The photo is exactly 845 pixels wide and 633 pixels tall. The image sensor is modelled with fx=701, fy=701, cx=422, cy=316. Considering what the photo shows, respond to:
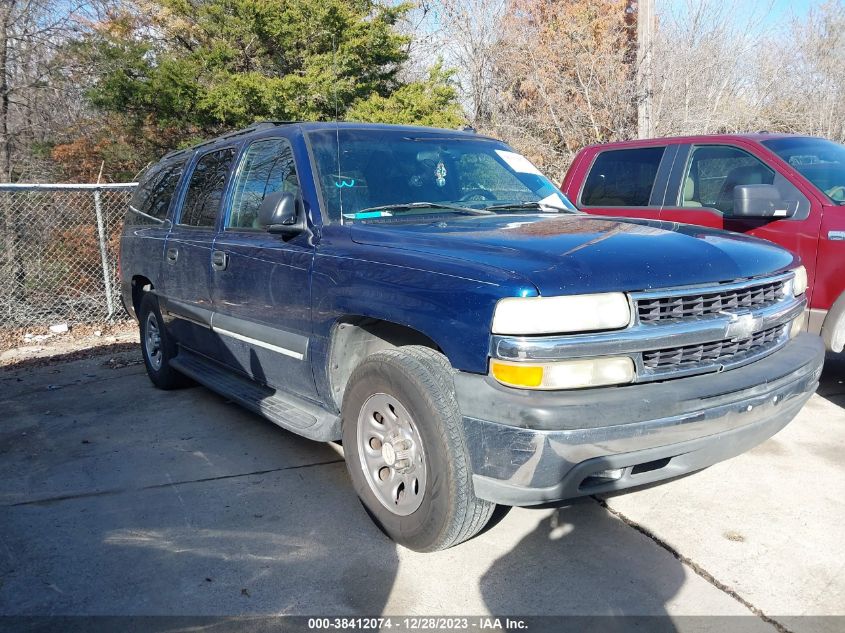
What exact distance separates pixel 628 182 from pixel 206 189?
141 inches

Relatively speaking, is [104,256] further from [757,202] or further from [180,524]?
[757,202]

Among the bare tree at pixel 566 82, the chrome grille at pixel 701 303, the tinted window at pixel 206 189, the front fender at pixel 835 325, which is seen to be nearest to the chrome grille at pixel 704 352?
the chrome grille at pixel 701 303

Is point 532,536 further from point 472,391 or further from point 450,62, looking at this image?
point 450,62

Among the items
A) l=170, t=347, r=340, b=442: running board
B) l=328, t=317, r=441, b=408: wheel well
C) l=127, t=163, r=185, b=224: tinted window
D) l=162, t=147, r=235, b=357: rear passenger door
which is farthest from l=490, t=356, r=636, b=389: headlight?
l=127, t=163, r=185, b=224: tinted window

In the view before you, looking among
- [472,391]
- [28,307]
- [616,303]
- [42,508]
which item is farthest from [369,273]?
[28,307]

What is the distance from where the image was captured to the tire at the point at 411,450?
2.70m

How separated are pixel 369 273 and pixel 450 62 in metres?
18.0

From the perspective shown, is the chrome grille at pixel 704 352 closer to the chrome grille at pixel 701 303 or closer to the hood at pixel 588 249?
the chrome grille at pixel 701 303

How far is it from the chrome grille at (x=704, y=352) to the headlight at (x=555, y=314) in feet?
0.76

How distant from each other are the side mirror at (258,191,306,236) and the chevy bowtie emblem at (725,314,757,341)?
204 cm

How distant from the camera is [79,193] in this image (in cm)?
892

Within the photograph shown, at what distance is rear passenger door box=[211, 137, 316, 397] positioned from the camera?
361cm

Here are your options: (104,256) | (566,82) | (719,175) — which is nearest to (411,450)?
→ (719,175)

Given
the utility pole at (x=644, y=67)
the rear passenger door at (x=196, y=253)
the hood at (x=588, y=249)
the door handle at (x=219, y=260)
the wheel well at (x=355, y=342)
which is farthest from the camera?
the utility pole at (x=644, y=67)
